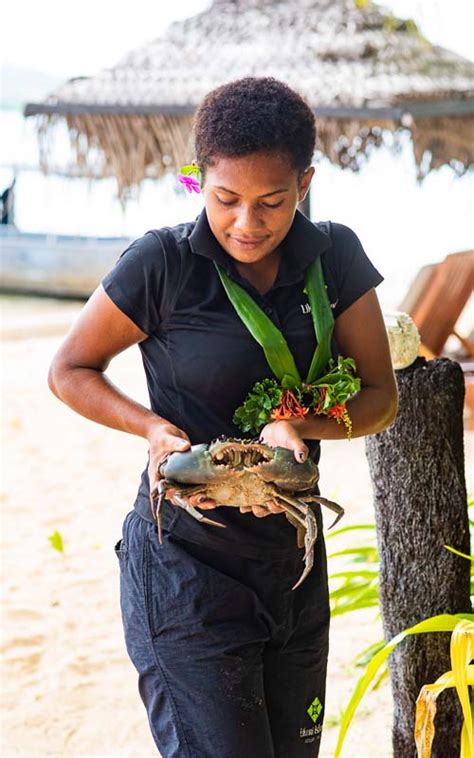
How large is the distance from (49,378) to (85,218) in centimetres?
3021

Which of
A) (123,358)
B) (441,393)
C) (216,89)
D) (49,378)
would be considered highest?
(216,89)

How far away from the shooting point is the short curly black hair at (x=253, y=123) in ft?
6.95

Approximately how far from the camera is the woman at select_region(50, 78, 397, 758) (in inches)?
84.7

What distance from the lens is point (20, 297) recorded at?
17.7 metres

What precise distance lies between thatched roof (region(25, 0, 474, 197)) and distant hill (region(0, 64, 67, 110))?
40179 millimetres

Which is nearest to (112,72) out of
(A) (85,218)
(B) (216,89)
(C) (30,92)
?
(B) (216,89)

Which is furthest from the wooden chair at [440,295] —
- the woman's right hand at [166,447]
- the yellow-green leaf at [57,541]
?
the woman's right hand at [166,447]

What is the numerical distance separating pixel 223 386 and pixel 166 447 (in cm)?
19

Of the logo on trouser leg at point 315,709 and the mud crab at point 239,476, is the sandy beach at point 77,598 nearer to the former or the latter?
the logo on trouser leg at point 315,709

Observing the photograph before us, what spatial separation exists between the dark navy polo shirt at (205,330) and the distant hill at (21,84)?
4891cm

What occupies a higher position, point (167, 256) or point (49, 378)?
point (167, 256)

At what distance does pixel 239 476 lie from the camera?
81.4 inches

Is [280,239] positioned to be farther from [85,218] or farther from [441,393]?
[85,218]

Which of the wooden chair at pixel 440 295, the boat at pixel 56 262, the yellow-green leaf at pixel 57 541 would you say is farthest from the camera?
the boat at pixel 56 262
